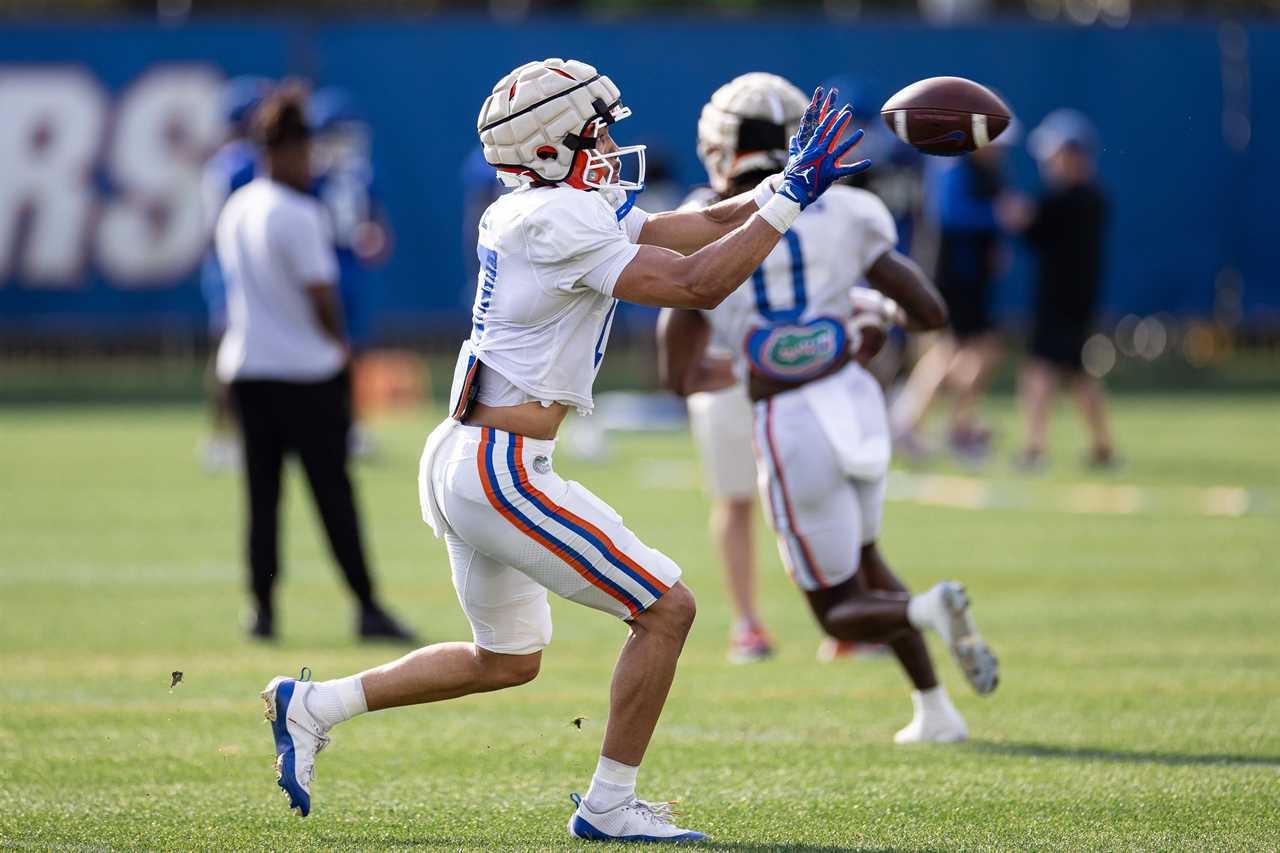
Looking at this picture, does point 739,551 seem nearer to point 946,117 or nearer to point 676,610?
point 946,117

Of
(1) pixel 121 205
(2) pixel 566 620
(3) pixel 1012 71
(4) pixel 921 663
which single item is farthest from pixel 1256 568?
(1) pixel 121 205

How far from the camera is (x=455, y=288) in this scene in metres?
22.8

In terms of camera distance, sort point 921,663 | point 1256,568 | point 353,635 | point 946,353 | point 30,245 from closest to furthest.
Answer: point 921,663 < point 353,635 < point 1256,568 < point 946,353 < point 30,245

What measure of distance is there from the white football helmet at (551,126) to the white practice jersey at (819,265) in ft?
5.34

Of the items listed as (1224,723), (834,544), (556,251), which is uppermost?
(556,251)

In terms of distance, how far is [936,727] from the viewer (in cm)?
664

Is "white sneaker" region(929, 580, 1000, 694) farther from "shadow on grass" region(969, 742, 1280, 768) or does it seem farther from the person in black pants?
the person in black pants

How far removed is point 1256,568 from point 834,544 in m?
4.76

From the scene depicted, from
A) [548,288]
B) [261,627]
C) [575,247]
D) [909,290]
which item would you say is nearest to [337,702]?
[548,288]

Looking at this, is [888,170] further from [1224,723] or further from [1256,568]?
[1224,723]

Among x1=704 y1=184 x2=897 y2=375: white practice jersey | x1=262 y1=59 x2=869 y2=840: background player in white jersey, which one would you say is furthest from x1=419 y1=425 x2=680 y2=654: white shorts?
x1=704 y1=184 x2=897 y2=375: white practice jersey

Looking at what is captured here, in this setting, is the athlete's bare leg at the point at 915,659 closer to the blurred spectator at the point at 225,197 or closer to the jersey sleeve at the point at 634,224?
the jersey sleeve at the point at 634,224

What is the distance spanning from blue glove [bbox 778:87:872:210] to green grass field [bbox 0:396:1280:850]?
68.9 inches

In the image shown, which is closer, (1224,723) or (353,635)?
(1224,723)
